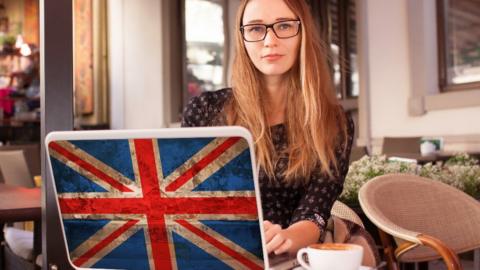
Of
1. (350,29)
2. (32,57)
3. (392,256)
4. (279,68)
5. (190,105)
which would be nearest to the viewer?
(279,68)

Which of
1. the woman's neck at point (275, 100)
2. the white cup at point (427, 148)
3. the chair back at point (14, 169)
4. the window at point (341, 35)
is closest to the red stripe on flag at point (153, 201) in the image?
the woman's neck at point (275, 100)

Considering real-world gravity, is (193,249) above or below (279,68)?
below

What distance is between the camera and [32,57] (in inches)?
373

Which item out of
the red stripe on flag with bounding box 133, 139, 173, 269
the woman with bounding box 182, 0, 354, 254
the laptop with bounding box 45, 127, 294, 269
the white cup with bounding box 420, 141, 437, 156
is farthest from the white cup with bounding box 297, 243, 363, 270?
the white cup with bounding box 420, 141, 437, 156

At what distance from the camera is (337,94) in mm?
2217

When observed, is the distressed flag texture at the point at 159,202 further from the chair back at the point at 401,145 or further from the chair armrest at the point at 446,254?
the chair back at the point at 401,145

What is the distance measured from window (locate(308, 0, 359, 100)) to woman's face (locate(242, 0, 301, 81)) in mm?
5519

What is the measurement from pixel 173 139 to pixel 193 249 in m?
0.15

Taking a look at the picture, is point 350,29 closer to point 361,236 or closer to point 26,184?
point 26,184

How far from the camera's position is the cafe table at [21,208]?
5.15 ft

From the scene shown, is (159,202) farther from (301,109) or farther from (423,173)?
(423,173)

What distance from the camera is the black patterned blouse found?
1195mm

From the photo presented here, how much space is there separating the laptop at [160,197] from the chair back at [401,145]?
443 cm

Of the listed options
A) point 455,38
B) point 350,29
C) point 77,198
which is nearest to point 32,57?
point 350,29
